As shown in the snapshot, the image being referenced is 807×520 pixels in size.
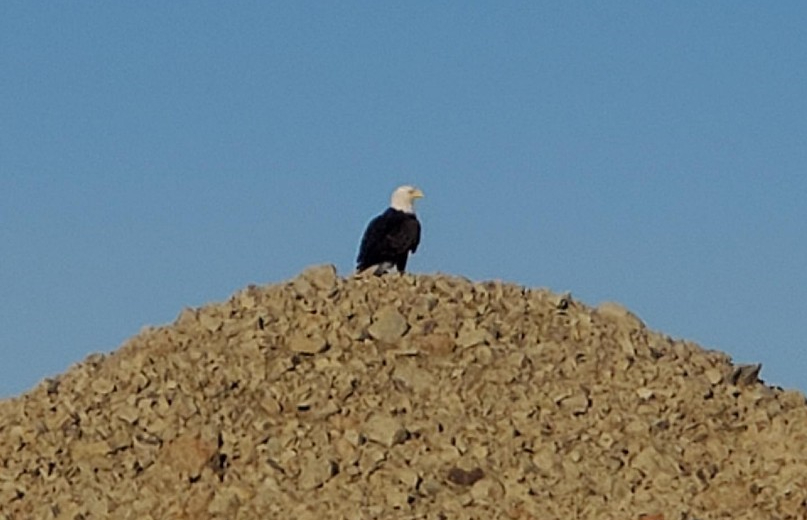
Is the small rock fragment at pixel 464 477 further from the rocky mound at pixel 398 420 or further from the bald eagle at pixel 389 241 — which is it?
the bald eagle at pixel 389 241

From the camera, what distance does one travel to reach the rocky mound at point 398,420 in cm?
1642

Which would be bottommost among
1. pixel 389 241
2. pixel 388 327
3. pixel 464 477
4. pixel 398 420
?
pixel 464 477

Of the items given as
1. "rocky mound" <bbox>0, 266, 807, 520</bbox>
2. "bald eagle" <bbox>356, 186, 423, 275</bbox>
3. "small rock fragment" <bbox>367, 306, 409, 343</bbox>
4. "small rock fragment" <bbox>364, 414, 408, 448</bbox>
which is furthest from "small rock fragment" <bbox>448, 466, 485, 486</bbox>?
"bald eagle" <bbox>356, 186, 423, 275</bbox>

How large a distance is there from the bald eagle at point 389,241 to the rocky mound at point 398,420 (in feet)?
6.51

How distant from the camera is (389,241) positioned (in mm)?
21594

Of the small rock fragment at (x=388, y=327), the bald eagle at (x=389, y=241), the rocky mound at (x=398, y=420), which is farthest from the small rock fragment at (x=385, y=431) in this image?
the bald eagle at (x=389, y=241)

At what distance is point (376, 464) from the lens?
54.6ft

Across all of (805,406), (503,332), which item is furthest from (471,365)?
(805,406)

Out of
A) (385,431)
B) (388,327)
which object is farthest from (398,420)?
(388,327)

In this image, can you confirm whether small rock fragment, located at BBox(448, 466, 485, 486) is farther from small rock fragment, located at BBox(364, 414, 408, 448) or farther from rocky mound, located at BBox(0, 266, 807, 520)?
small rock fragment, located at BBox(364, 414, 408, 448)

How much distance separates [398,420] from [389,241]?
473cm

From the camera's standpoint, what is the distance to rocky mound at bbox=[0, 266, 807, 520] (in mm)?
16422

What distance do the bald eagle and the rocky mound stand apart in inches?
78.1

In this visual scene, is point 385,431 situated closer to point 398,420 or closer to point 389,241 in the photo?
point 398,420
